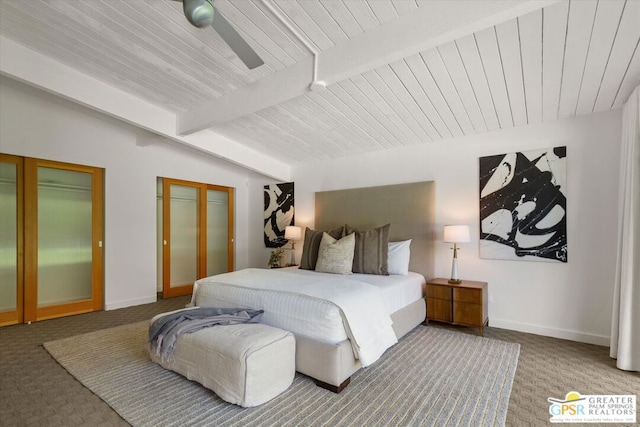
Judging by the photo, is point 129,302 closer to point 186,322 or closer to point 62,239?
point 62,239

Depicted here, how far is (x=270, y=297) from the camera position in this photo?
2.59 m

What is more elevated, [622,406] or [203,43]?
[203,43]

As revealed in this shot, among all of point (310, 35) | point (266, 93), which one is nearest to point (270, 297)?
point (266, 93)

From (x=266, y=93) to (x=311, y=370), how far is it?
2.48 metres

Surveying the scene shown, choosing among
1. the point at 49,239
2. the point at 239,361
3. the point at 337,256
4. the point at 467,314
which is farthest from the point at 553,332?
the point at 49,239

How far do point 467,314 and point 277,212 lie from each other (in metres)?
3.74

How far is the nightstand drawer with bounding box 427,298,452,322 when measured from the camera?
340 cm

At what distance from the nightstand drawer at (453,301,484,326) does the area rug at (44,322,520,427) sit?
0.91 ft

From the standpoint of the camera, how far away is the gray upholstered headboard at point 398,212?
13.0ft

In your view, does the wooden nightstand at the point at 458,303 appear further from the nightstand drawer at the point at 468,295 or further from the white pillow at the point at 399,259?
the white pillow at the point at 399,259

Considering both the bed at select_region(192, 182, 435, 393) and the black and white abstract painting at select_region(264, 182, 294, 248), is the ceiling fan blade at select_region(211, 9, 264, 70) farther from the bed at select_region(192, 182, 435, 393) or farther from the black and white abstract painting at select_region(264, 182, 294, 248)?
the black and white abstract painting at select_region(264, 182, 294, 248)

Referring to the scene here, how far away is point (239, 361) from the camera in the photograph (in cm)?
193

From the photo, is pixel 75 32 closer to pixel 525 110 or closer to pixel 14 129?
pixel 14 129

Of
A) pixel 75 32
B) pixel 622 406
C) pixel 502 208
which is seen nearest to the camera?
pixel 622 406
